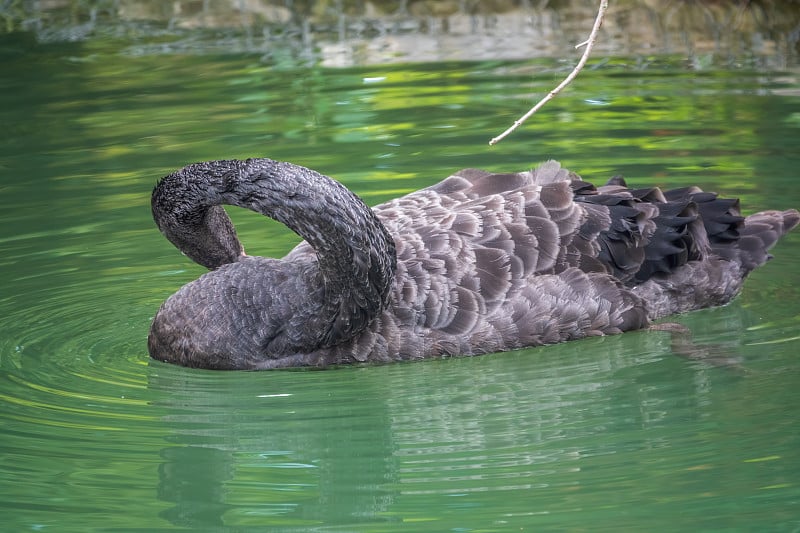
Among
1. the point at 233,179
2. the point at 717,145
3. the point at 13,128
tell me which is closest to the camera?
the point at 233,179

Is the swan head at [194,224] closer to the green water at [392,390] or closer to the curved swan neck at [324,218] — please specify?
the curved swan neck at [324,218]

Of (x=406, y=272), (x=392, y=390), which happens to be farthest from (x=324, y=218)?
(x=392, y=390)

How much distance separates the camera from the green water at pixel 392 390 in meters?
4.83

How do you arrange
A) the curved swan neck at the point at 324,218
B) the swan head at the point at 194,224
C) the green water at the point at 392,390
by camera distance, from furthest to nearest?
the swan head at the point at 194,224 < the curved swan neck at the point at 324,218 < the green water at the point at 392,390

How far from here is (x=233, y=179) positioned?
6.15 m

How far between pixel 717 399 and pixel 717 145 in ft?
13.0

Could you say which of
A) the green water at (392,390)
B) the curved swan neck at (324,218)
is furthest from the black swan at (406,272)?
the green water at (392,390)

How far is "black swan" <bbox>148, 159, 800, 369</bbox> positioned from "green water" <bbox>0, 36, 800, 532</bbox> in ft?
0.42

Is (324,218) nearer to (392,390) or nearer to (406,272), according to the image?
(406,272)

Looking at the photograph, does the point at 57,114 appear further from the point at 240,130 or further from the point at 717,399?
the point at 717,399

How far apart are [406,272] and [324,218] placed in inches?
22.3

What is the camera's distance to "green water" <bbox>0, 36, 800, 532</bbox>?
483 centimetres

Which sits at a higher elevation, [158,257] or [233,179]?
[233,179]

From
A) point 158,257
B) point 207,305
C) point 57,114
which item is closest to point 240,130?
point 57,114
